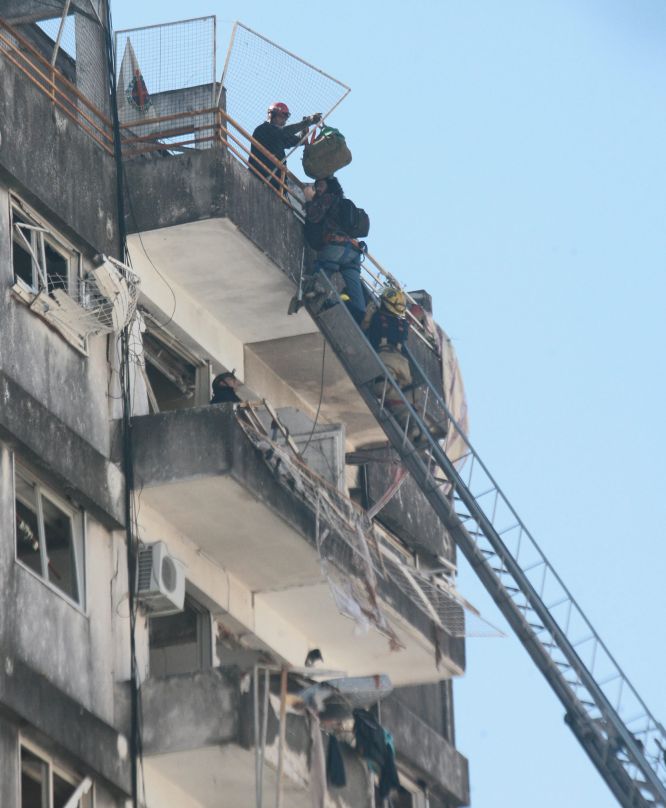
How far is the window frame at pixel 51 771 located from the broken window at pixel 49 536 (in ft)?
4.71

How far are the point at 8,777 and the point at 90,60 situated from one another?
8.01 m

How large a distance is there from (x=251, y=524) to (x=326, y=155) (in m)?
4.80

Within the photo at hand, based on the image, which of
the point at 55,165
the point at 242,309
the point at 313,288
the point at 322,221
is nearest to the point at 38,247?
the point at 55,165

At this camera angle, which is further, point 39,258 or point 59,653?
point 39,258

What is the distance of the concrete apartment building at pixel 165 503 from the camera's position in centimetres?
1661

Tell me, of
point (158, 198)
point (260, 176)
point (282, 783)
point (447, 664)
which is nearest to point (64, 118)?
point (158, 198)

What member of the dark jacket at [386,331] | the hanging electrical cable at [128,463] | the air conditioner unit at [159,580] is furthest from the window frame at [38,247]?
the dark jacket at [386,331]

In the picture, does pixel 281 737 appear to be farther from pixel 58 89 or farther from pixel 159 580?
pixel 58 89

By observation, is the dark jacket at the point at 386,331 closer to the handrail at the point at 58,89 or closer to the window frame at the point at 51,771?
the handrail at the point at 58,89

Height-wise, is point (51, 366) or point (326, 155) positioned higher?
point (326, 155)

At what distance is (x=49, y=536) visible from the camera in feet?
56.2

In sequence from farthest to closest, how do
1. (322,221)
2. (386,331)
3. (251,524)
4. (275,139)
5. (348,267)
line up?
(275,139) → (386,331) → (348,267) → (322,221) → (251,524)

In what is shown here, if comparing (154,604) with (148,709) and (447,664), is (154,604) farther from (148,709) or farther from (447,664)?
(447,664)

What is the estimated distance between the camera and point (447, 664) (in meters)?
22.5
